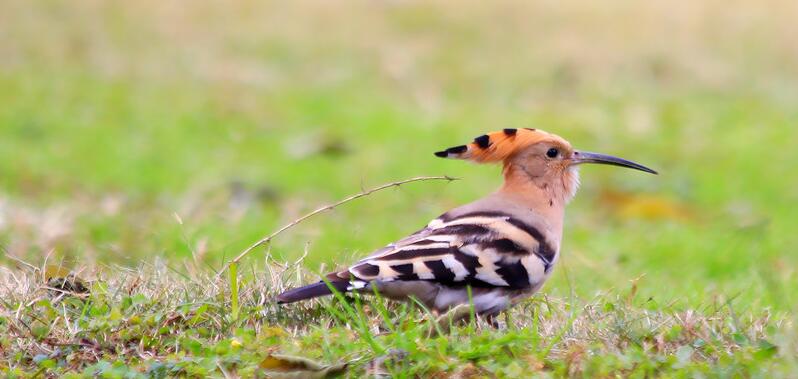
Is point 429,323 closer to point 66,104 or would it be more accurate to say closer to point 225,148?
point 225,148

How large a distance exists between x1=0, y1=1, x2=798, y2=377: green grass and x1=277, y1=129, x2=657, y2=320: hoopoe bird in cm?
12

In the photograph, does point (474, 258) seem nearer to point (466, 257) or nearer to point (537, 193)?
point (466, 257)

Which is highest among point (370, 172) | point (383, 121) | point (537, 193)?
point (537, 193)

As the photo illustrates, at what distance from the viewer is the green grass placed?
3.63 m

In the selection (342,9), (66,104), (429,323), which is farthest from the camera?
(342,9)

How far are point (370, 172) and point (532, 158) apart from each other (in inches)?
217

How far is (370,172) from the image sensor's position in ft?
32.7

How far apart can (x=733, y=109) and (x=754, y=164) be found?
2.07 m

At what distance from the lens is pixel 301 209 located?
341 inches

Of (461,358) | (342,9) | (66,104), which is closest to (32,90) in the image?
(66,104)

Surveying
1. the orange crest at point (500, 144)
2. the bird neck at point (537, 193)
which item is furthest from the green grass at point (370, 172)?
the orange crest at point (500, 144)

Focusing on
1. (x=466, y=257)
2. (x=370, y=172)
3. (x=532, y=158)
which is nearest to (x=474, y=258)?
(x=466, y=257)

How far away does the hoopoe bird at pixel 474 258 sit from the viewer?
377 centimetres

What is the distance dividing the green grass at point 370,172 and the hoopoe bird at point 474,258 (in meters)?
0.12
